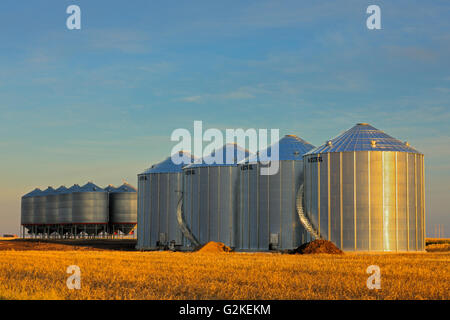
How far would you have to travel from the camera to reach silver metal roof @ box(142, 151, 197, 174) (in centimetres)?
7969

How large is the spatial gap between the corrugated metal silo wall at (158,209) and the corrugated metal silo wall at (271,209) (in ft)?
40.6

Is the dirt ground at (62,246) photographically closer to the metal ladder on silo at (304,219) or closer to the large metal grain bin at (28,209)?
the metal ladder on silo at (304,219)

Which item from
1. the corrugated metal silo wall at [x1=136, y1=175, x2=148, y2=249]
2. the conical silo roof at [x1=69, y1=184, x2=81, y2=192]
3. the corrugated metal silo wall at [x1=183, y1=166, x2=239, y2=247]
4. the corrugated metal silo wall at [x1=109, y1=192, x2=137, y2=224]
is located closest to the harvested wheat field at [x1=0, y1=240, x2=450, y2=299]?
the corrugated metal silo wall at [x1=183, y1=166, x2=239, y2=247]

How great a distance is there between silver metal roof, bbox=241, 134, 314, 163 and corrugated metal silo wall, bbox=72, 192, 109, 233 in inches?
2339

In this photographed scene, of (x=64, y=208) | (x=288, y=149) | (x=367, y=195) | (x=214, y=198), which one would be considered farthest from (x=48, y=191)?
(x=367, y=195)

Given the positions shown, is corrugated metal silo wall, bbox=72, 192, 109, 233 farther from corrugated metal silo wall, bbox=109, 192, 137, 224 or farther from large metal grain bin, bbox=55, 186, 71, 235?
large metal grain bin, bbox=55, 186, 71, 235

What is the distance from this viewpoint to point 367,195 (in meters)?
56.9

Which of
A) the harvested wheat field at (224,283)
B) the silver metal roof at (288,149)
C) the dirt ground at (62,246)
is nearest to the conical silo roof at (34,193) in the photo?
the dirt ground at (62,246)

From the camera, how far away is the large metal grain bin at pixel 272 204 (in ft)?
207

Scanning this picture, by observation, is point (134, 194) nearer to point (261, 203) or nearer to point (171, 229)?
point (171, 229)
